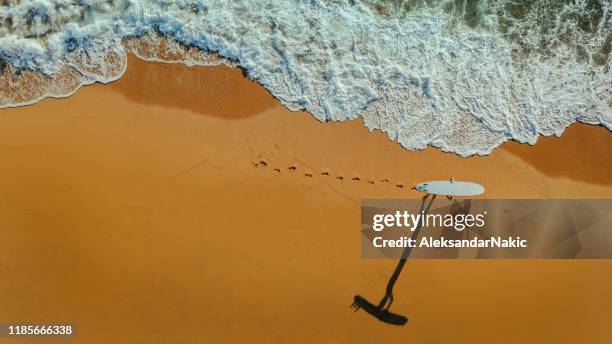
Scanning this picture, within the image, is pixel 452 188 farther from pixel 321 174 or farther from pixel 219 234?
pixel 219 234

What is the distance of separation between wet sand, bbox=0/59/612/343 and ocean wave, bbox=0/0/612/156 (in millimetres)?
215

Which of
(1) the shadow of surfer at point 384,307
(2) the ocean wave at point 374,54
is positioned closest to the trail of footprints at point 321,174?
(2) the ocean wave at point 374,54

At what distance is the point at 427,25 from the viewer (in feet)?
13.9

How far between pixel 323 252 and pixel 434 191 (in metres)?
1.06

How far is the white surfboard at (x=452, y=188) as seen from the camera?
3.64 metres

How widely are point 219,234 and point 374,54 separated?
2.12m

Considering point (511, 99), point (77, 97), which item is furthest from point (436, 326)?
point (77, 97)

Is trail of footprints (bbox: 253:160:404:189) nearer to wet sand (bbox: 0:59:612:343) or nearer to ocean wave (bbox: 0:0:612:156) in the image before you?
wet sand (bbox: 0:59:612:343)

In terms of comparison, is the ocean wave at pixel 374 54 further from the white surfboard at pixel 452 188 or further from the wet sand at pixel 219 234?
the white surfboard at pixel 452 188

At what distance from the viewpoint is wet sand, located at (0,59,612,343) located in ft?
12.4

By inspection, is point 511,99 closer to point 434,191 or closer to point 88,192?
point 434,191

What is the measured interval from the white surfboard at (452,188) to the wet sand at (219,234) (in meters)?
0.22

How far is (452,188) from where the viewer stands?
3.70 m

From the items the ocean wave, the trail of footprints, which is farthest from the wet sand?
the ocean wave
